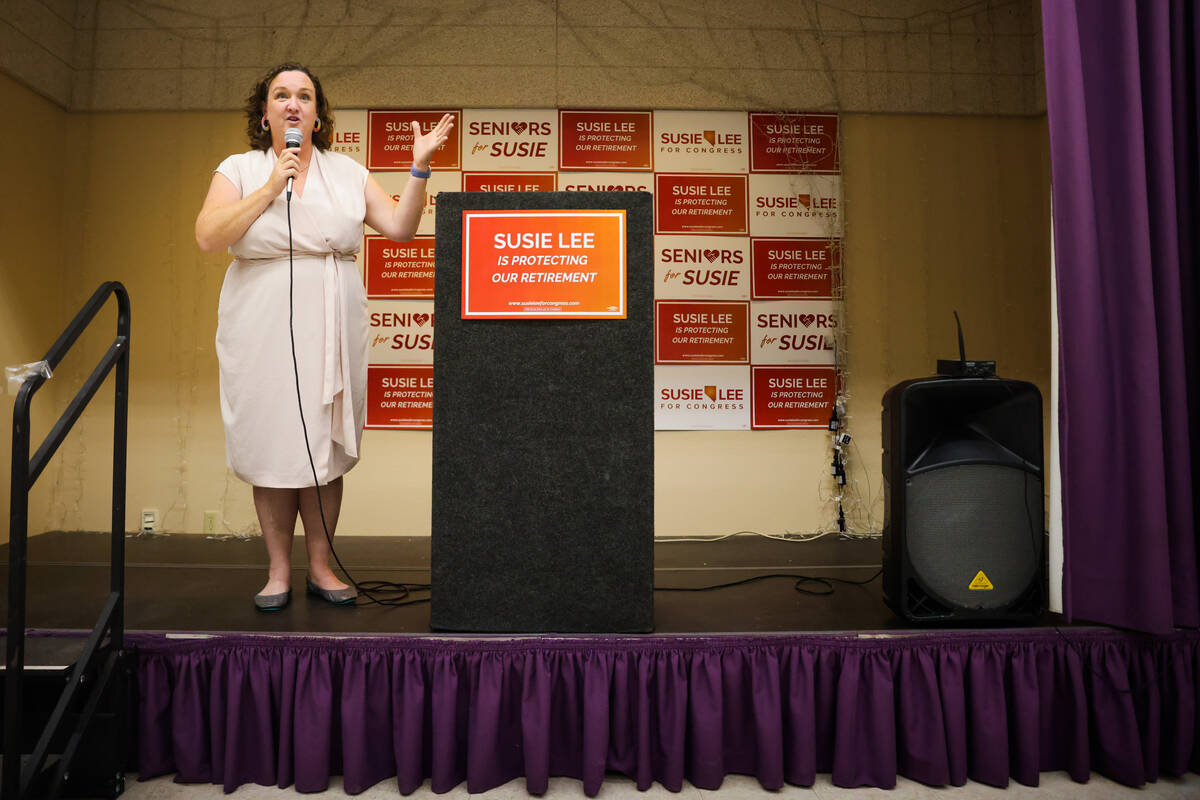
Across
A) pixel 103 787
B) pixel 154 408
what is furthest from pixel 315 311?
pixel 154 408

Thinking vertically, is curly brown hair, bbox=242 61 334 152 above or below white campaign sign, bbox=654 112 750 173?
below

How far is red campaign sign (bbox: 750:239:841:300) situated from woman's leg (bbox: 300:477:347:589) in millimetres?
2156

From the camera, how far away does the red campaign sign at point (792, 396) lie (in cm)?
314

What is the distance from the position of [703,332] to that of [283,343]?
6.56 ft

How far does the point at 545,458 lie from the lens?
1445mm

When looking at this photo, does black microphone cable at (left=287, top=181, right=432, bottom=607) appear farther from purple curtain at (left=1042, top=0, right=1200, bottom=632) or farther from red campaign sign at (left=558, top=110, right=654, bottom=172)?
red campaign sign at (left=558, top=110, right=654, bottom=172)

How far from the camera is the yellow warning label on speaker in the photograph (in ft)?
4.95

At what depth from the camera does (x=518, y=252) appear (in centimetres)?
144

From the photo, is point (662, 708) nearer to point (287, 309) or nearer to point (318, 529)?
point (318, 529)

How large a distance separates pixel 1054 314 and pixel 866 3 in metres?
2.40

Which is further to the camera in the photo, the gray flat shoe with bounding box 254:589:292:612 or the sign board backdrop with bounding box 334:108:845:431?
the sign board backdrop with bounding box 334:108:845:431

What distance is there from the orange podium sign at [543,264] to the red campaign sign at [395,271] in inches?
69.7

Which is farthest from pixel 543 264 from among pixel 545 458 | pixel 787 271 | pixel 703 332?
pixel 787 271

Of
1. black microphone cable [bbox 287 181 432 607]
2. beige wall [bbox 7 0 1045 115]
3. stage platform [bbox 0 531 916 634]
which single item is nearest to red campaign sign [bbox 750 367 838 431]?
stage platform [bbox 0 531 916 634]
